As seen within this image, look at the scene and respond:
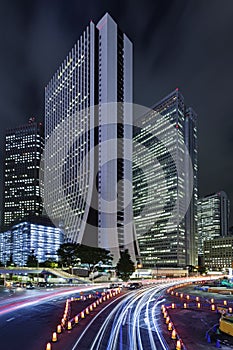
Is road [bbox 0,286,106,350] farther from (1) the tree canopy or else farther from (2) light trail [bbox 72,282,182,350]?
(1) the tree canopy

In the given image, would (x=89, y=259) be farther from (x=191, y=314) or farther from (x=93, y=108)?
(x=93, y=108)

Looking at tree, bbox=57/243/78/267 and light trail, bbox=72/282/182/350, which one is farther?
tree, bbox=57/243/78/267

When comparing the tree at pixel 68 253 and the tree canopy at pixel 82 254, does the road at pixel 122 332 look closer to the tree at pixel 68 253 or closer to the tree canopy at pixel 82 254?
the tree canopy at pixel 82 254

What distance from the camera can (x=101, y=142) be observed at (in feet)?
584

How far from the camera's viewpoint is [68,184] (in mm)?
Result: 196250

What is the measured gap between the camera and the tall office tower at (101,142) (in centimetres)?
17312

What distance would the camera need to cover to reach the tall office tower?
568 feet

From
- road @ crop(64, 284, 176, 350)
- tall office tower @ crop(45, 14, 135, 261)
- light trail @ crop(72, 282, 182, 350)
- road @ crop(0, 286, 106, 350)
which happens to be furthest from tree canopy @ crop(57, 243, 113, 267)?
light trail @ crop(72, 282, 182, 350)

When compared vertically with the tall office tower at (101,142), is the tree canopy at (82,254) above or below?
below

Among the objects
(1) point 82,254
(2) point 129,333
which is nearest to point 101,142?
(1) point 82,254

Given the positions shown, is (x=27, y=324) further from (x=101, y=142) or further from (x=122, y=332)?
Result: (x=101, y=142)

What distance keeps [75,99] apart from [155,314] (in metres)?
175

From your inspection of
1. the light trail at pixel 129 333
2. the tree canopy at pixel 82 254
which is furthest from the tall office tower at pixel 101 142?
the light trail at pixel 129 333

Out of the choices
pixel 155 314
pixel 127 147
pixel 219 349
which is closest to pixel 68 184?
pixel 127 147
